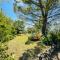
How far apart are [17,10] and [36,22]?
1549 millimetres

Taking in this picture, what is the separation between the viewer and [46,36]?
517 inches

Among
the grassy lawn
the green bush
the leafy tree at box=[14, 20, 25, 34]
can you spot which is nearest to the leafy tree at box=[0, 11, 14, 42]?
the grassy lawn

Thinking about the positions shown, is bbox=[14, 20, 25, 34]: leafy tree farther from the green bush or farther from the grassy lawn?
the green bush

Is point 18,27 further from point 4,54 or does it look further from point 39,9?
point 4,54

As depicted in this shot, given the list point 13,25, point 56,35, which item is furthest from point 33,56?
point 13,25

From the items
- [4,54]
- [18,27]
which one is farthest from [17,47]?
[18,27]

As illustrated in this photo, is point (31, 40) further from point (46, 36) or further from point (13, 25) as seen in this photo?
point (13, 25)

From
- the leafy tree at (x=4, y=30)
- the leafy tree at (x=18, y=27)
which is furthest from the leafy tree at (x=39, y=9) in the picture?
the leafy tree at (x=18, y=27)

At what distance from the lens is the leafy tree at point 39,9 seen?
517 inches

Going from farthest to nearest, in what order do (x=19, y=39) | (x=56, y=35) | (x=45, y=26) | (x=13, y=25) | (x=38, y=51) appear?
(x=13, y=25), (x=19, y=39), (x=45, y=26), (x=56, y=35), (x=38, y=51)

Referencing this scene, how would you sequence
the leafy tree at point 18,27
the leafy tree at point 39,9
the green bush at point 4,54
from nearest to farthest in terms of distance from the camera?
1. the green bush at point 4,54
2. the leafy tree at point 39,9
3. the leafy tree at point 18,27

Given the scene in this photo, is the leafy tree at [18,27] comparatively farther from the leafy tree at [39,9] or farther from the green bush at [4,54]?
the green bush at [4,54]

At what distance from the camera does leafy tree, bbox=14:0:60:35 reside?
1314cm

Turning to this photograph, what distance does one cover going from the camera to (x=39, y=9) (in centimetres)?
1353
